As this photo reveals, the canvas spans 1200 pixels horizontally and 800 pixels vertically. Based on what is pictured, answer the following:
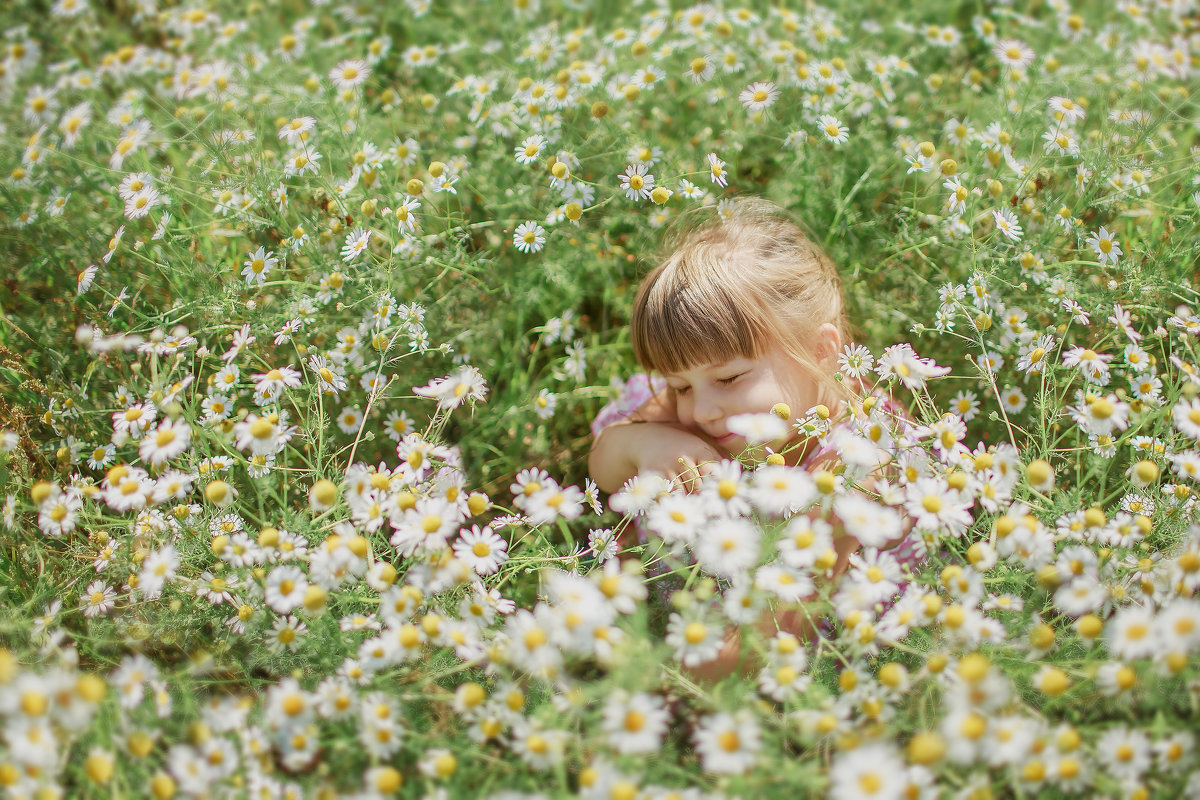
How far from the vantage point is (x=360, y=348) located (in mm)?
2348

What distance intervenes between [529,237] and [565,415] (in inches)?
25.0

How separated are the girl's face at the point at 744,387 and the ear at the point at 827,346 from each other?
0.30 ft

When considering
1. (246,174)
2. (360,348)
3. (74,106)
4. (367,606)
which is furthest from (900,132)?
(74,106)

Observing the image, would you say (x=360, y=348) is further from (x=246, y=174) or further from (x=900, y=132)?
(x=900, y=132)

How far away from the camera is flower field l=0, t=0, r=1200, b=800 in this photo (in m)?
1.47

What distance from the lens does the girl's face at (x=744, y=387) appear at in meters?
2.17

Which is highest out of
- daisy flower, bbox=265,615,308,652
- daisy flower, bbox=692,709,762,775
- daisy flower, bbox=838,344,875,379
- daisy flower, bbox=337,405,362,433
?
daisy flower, bbox=838,344,875,379

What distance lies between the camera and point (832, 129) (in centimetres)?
258

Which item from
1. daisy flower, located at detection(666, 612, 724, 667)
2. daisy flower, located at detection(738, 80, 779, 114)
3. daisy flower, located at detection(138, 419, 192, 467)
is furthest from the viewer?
Answer: daisy flower, located at detection(738, 80, 779, 114)

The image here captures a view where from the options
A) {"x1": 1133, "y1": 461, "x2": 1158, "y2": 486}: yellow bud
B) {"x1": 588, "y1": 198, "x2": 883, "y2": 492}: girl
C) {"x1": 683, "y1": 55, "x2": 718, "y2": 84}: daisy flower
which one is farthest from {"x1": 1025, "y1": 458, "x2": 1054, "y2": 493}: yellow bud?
{"x1": 683, "y1": 55, "x2": 718, "y2": 84}: daisy flower

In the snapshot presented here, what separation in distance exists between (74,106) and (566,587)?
3353mm

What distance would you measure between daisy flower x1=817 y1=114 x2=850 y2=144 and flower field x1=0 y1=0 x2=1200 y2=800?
8cm

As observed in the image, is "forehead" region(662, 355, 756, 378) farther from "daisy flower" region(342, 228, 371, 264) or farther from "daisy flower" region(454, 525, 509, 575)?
"daisy flower" region(342, 228, 371, 264)

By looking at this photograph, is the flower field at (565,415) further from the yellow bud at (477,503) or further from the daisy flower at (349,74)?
the daisy flower at (349,74)
